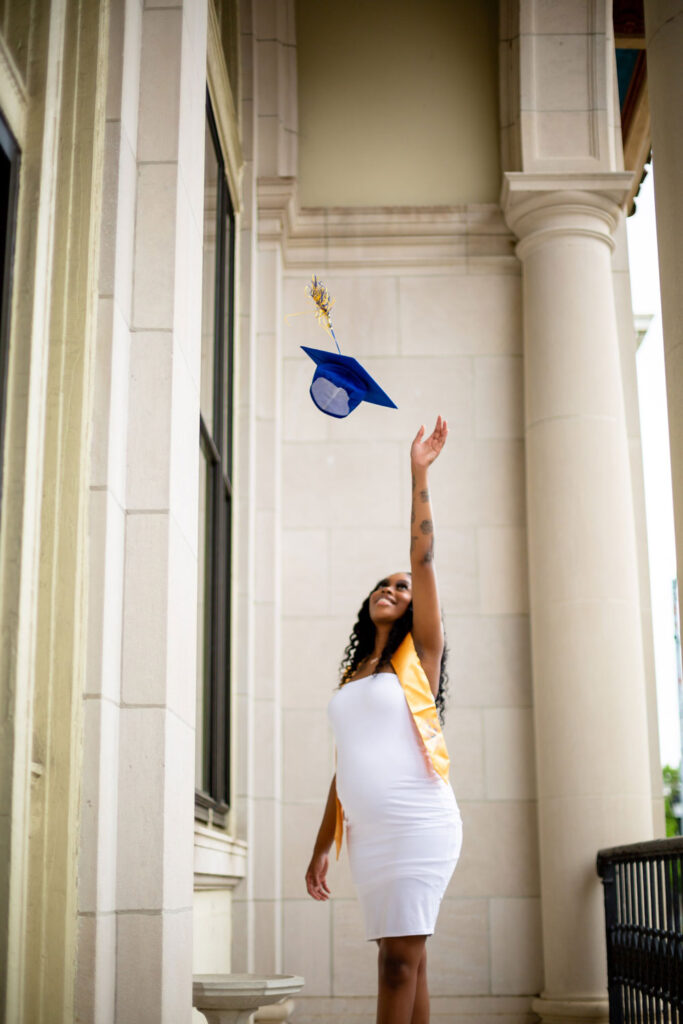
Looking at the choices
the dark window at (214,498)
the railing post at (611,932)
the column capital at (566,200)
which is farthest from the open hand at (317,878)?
the column capital at (566,200)

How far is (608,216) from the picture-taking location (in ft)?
28.2

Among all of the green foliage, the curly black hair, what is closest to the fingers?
the curly black hair

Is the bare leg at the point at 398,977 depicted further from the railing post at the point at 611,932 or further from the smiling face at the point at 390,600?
the railing post at the point at 611,932

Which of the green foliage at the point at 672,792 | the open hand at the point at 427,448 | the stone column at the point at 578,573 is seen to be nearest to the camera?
the open hand at the point at 427,448

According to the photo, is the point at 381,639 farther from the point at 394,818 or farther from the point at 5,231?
the point at 5,231

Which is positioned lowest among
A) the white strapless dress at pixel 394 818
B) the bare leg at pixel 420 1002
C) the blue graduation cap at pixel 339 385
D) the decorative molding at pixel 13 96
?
the bare leg at pixel 420 1002

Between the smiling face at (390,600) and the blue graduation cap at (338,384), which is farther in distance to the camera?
the blue graduation cap at (338,384)

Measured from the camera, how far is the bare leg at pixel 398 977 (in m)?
4.66

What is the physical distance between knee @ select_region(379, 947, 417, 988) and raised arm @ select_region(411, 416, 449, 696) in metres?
1.05

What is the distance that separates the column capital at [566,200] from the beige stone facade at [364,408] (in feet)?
0.07

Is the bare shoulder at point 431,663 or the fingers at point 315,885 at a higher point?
the bare shoulder at point 431,663

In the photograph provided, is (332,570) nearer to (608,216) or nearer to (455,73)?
(608,216)

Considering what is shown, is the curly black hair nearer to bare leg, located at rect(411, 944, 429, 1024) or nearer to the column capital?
bare leg, located at rect(411, 944, 429, 1024)

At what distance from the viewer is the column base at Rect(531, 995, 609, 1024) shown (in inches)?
284
